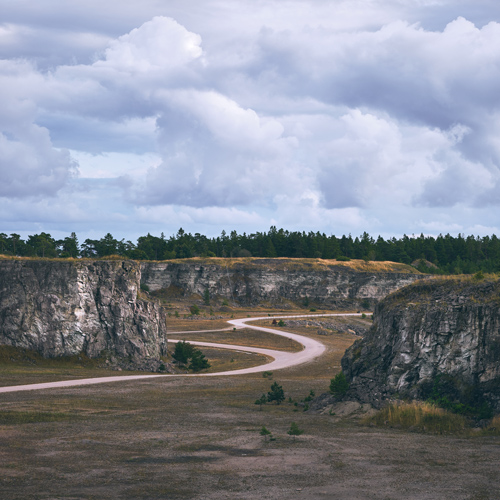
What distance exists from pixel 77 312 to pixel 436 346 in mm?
42264

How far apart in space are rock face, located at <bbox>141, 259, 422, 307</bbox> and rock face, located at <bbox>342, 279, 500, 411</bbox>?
10292 centimetres

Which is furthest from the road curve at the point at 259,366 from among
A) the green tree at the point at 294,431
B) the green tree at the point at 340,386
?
the green tree at the point at 294,431

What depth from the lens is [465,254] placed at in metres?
186

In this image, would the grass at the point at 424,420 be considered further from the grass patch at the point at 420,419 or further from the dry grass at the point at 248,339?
the dry grass at the point at 248,339

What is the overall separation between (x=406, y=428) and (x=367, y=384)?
5.80 m

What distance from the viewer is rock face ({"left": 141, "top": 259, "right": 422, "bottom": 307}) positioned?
470 feet

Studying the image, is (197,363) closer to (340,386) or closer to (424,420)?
(340,386)

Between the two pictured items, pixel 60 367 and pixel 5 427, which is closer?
pixel 5 427

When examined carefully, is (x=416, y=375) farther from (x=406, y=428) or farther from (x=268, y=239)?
(x=268, y=239)

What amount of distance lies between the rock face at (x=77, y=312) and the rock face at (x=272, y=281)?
75.4m

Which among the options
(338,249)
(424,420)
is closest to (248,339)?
(424,420)

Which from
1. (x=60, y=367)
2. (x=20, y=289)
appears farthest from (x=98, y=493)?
(x=20, y=289)

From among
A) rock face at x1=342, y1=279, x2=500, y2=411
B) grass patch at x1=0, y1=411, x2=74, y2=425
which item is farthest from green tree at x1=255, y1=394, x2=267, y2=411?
grass patch at x1=0, y1=411, x2=74, y2=425

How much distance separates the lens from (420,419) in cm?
3269
